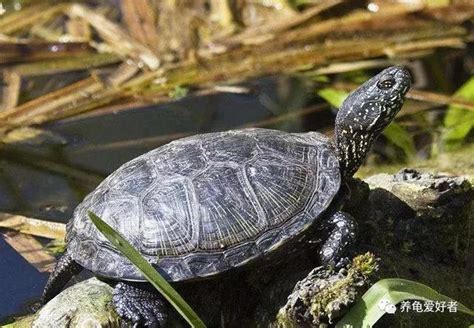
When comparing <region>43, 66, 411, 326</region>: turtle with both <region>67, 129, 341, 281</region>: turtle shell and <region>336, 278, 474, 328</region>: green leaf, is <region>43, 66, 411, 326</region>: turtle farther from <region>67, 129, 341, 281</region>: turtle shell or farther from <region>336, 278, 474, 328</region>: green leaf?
<region>336, 278, 474, 328</region>: green leaf

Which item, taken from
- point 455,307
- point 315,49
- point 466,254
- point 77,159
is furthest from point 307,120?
point 455,307

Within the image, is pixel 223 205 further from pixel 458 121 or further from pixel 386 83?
pixel 458 121

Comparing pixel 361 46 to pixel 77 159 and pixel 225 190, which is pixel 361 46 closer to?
pixel 77 159

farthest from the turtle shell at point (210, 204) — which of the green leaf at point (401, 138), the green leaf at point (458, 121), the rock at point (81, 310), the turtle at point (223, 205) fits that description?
the green leaf at point (458, 121)

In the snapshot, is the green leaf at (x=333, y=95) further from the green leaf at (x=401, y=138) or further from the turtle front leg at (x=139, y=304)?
the turtle front leg at (x=139, y=304)

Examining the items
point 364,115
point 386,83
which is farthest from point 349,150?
point 386,83

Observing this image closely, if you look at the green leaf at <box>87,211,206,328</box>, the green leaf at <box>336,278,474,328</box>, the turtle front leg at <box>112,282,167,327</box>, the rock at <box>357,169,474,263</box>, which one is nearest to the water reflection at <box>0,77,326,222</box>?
the turtle front leg at <box>112,282,167,327</box>
